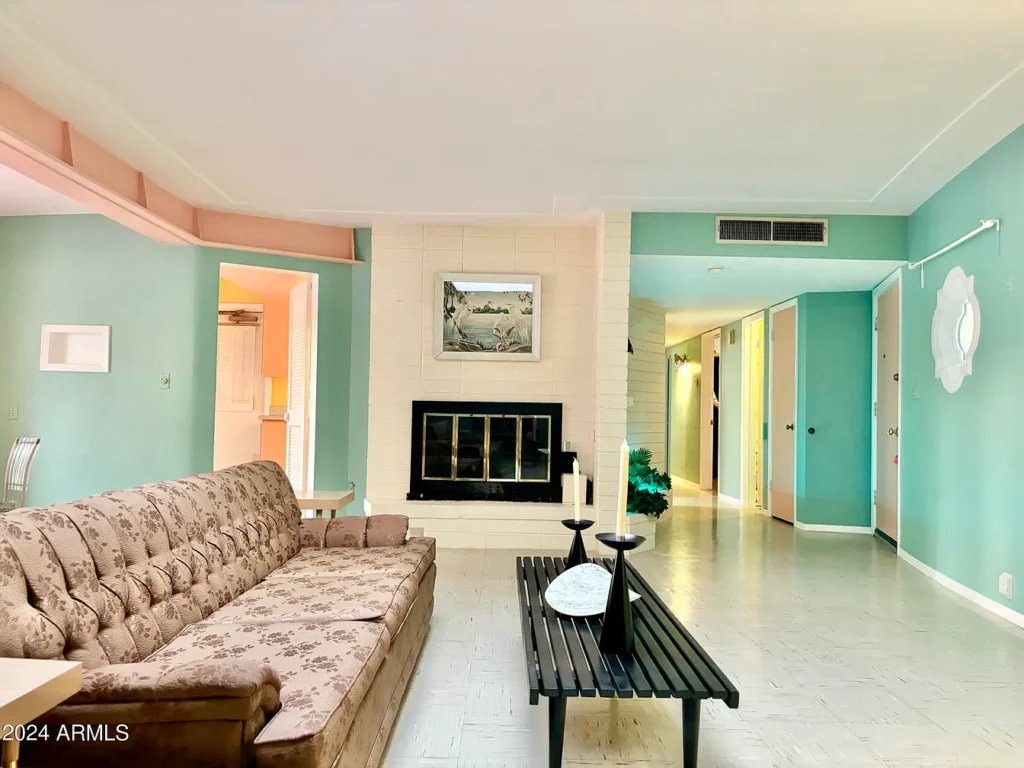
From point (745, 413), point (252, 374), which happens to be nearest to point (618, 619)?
point (745, 413)

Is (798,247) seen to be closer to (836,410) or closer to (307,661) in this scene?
(836,410)

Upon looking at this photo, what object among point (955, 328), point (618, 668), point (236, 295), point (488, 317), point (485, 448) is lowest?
point (618, 668)

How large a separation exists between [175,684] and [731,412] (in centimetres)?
742

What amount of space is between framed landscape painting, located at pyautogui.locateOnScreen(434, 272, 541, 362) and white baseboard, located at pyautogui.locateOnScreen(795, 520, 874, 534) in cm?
314

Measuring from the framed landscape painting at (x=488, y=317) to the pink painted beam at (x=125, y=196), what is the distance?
955 mm

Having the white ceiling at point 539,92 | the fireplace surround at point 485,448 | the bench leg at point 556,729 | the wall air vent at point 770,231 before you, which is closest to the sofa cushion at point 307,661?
the bench leg at point 556,729

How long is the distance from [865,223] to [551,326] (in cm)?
252

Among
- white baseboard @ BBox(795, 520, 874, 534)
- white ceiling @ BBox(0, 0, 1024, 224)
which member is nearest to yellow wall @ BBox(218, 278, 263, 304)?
white ceiling @ BBox(0, 0, 1024, 224)

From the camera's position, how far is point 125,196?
4098 mm

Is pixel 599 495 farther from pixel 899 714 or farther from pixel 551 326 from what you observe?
pixel 899 714

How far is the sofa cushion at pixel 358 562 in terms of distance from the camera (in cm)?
254

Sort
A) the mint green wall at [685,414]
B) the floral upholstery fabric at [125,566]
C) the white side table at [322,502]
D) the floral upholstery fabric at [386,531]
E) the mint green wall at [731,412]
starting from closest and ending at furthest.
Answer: the floral upholstery fabric at [125,566]
the floral upholstery fabric at [386,531]
the white side table at [322,502]
the mint green wall at [731,412]
the mint green wall at [685,414]

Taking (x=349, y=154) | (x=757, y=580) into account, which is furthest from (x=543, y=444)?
(x=349, y=154)

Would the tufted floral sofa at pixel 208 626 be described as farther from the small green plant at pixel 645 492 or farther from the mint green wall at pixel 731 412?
the mint green wall at pixel 731 412
